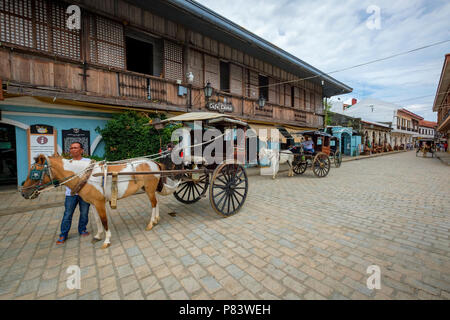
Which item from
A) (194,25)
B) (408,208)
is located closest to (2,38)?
(194,25)

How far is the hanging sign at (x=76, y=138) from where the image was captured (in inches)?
273

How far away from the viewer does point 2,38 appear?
564 centimetres

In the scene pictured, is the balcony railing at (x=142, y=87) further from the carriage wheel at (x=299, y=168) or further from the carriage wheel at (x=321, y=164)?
the carriage wheel at (x=321, y=164)

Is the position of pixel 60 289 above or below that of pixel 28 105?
below

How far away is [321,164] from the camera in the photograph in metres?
9.07

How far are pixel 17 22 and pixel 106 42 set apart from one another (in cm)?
229

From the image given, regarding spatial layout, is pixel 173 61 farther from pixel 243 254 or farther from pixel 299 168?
pixel 243 254

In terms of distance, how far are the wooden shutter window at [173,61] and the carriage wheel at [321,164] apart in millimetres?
7251

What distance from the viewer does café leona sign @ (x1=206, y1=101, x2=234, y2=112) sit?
30.5 ft

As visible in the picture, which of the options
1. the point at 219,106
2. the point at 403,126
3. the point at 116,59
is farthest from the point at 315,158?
the point at 403,126
